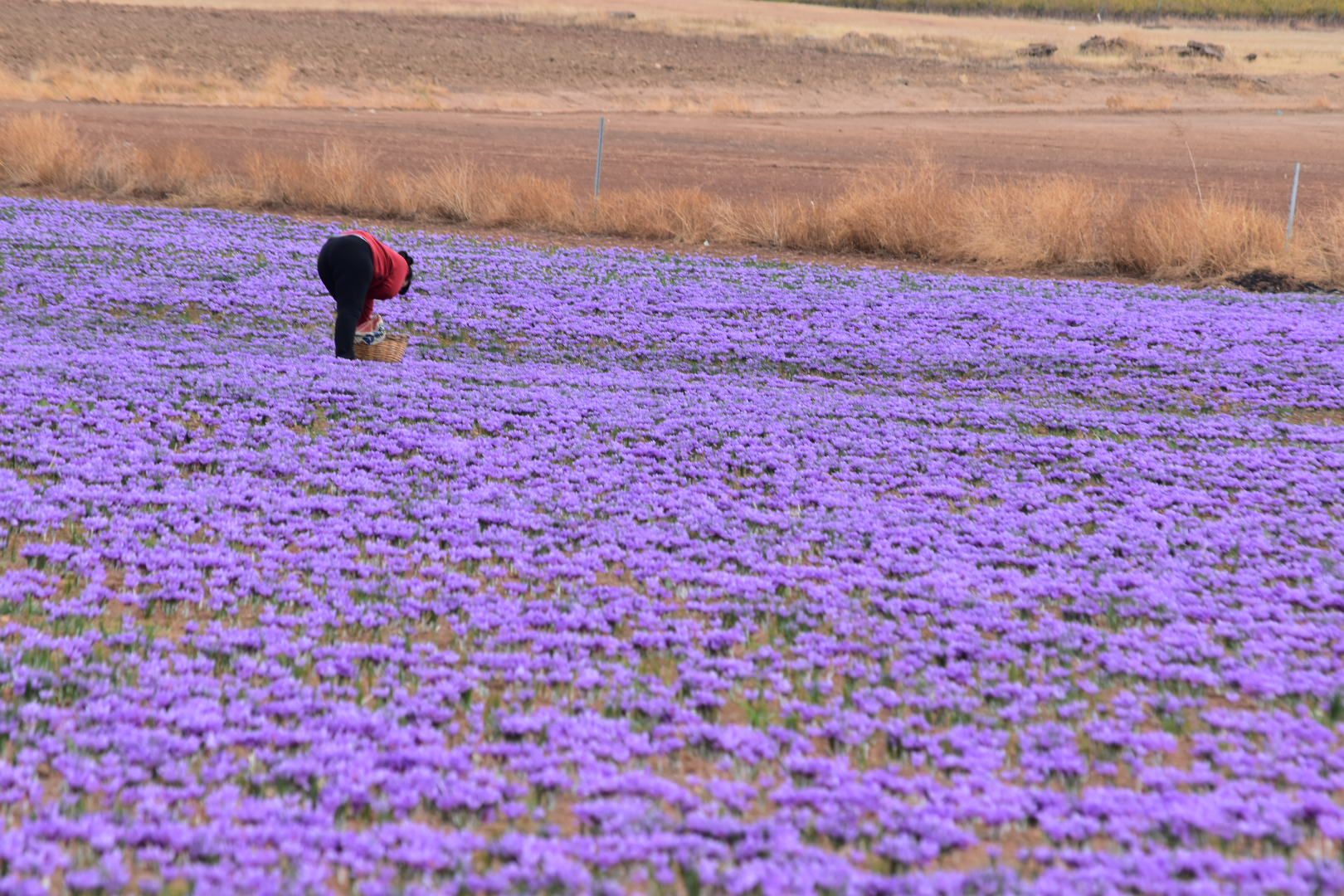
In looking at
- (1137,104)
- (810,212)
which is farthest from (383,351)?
(1137,104)

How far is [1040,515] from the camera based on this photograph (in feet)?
23.4

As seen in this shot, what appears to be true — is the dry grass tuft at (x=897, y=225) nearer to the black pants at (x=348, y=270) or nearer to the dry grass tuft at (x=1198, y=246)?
the dry grass tuft at (x=1198, y=246)

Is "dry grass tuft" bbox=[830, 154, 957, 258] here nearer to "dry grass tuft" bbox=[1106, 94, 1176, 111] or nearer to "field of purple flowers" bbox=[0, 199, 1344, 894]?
→ "field of purple flowers" bbox=[0, 199, 1344, 894]

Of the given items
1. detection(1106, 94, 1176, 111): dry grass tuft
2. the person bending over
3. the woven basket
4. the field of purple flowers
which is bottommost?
the field of purple flowers

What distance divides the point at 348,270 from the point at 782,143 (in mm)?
27000

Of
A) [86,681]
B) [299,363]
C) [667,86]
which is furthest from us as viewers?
[667,86]

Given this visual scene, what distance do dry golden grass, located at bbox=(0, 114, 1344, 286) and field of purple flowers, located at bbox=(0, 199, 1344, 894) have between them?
589 cm

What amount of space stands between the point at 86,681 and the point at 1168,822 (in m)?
3.53

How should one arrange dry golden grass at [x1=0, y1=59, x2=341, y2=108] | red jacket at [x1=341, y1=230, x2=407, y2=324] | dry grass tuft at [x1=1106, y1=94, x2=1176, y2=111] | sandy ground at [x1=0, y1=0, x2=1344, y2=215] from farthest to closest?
dry grass tuft at [x1=1106, y1=94, x2=1176, y2=111]
dry golden grass at [x1=0, y1=59, x2=341, y2=108]
sandy ground at [x1=0, y1=0, x2=1344, y2=215]
red jacket at [x1=341, y1=230, x2=407, y2=324]

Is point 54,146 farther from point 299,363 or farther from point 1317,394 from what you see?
point 1317,394

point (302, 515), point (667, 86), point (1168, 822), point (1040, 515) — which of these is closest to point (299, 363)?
point (302, 515)

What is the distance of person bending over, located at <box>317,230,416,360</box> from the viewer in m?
9.27

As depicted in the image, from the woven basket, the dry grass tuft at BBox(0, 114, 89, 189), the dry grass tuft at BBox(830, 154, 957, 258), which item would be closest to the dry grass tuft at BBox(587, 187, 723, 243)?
the dry grass tuft at BBox(830, 154, 957, 258)

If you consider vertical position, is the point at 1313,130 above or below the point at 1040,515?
above
